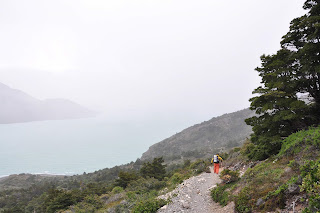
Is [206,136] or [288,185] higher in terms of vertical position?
[288,185]

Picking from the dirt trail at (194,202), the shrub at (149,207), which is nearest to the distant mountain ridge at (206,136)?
the dirt trail at (194,202)

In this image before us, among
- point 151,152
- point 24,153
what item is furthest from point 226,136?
point 24,153

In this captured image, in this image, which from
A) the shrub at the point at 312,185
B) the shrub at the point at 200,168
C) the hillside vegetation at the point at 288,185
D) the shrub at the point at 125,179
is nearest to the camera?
the shrub at the point at 312,185

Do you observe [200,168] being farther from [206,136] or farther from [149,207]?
[206,136]

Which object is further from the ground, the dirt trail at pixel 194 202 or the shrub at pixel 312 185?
the shrub at pixel 312 185

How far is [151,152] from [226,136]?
43.4m

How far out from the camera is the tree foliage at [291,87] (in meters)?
10.4

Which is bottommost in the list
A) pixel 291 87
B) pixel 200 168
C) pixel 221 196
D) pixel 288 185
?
pixel 200 168

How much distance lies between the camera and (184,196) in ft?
34.7

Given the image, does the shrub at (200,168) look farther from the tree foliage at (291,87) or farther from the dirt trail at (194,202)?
the tree foliage at (291,87)

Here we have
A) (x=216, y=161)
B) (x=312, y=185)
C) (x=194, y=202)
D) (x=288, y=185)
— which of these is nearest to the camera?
(x=312, y=185)

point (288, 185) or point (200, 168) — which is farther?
point (200, 168)

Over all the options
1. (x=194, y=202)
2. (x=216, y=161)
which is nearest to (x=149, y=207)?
(x=194, y=202)

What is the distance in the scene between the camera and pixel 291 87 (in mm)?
11039
